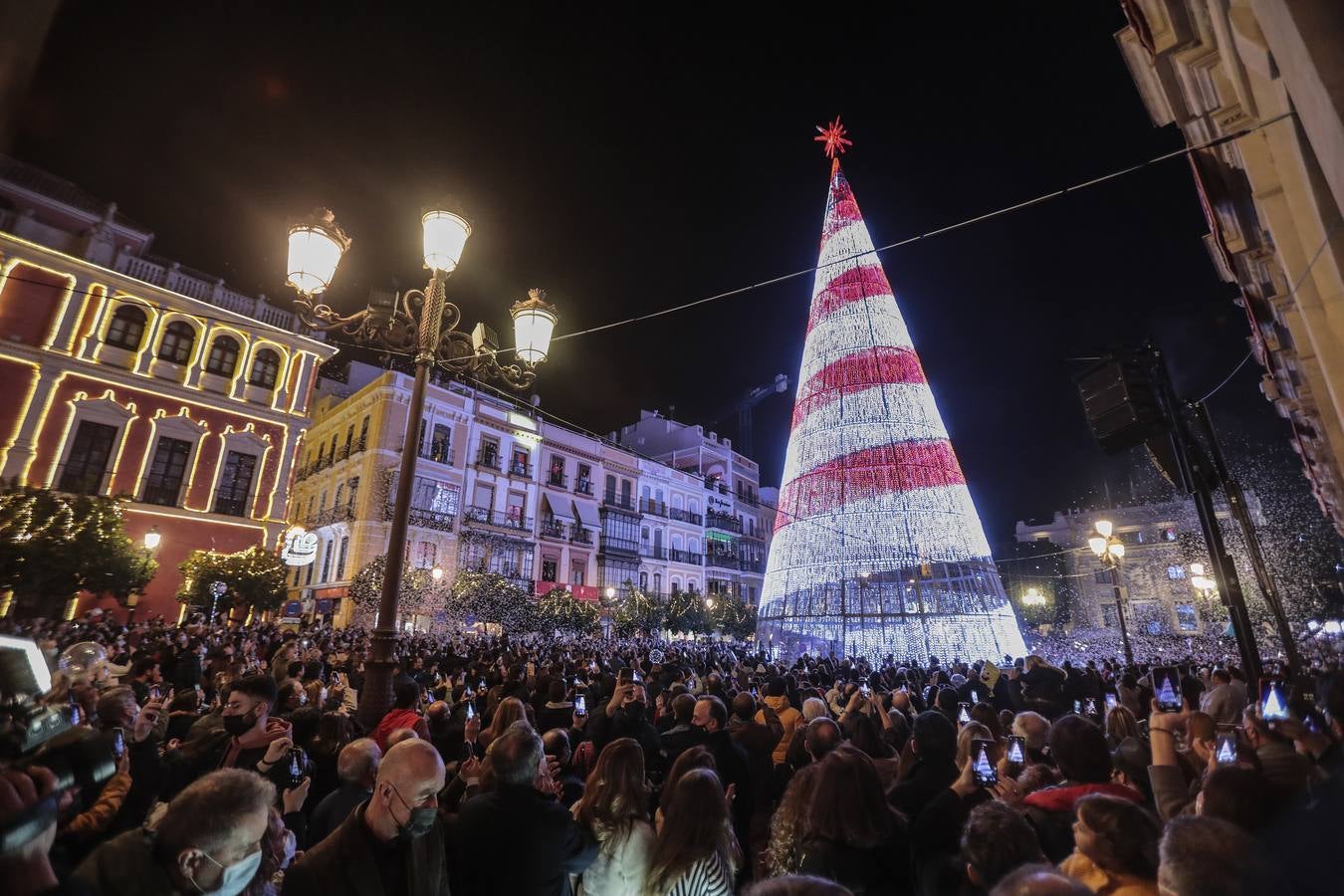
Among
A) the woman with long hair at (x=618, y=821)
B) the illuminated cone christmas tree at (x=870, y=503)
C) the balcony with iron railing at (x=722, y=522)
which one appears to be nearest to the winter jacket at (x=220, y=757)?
the woman with long hair at (x=618, y=821)

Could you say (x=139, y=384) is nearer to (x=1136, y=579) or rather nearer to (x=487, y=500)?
(x=487, y=500)

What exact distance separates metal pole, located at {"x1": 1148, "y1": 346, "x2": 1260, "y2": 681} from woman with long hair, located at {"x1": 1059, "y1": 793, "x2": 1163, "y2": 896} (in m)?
5.05

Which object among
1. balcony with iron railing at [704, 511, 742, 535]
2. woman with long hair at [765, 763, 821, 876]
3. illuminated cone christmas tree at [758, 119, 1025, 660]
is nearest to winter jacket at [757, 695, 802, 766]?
woman with long hair at [765, 763, 821, 876]

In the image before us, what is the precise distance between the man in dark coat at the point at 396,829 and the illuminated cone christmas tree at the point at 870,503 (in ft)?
50.7

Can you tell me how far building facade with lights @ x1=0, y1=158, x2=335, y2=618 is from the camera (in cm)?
1839

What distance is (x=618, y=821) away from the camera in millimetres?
2746

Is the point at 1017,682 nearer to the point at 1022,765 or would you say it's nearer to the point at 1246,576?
the point at 1022,765

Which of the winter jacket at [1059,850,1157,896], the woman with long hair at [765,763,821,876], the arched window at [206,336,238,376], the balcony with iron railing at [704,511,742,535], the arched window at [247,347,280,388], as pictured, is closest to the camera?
the winter jacket at [1059,850,1157,896]

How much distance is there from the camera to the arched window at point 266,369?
23.2 metres

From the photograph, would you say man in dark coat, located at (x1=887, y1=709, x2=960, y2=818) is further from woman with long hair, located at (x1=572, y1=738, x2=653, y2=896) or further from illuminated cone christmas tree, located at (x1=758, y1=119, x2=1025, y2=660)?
illuminated cone christmas tree, located at (x1=758, y1=119, x2=1025, y2=660)

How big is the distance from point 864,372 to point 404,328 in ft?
43.7

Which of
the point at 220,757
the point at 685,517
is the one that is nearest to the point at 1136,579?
the point at 685,517

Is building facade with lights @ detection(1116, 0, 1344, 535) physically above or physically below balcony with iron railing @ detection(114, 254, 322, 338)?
below

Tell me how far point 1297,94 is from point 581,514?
32912 millimetres
